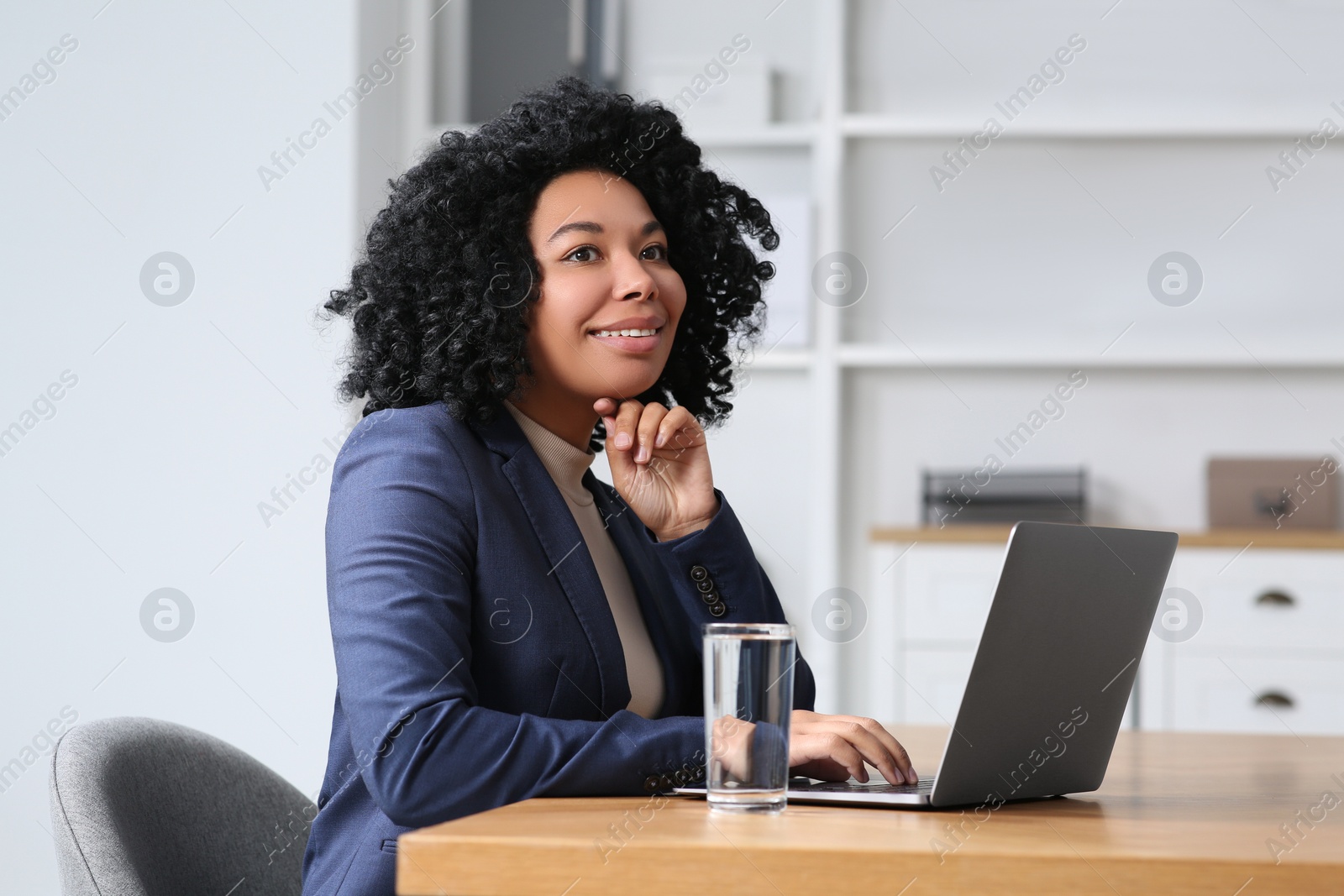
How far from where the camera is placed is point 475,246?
1.45 m

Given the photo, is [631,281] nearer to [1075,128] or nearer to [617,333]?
[617,333]

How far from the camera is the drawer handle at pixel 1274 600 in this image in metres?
3.25

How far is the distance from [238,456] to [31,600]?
0.55m

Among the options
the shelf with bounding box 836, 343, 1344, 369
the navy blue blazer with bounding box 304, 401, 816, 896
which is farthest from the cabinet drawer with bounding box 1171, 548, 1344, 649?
the navy blue blazer with bounding box 304, 401, 816, 896

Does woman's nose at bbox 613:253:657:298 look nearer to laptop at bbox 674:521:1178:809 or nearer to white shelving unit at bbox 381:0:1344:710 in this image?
laptop at bbox 674:521:1178:809

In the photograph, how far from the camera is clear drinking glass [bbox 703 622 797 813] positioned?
83 centimetres

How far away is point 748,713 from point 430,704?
0.92 ft

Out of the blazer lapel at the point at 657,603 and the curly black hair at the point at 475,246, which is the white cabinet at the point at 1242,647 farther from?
Result: the curly black hair at the point at 475,246

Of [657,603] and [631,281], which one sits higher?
[631,281]

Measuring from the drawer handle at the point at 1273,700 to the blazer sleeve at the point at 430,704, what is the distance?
2.70 meters

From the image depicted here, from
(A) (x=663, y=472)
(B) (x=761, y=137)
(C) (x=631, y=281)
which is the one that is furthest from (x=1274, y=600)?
(C) (x=631, y=281)

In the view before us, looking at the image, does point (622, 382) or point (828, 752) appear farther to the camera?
point (622, 382)

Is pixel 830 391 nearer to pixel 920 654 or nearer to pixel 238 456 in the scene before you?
pixel 920 654

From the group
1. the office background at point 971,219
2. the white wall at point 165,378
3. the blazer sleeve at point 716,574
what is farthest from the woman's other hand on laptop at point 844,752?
the office background at point 971,219
